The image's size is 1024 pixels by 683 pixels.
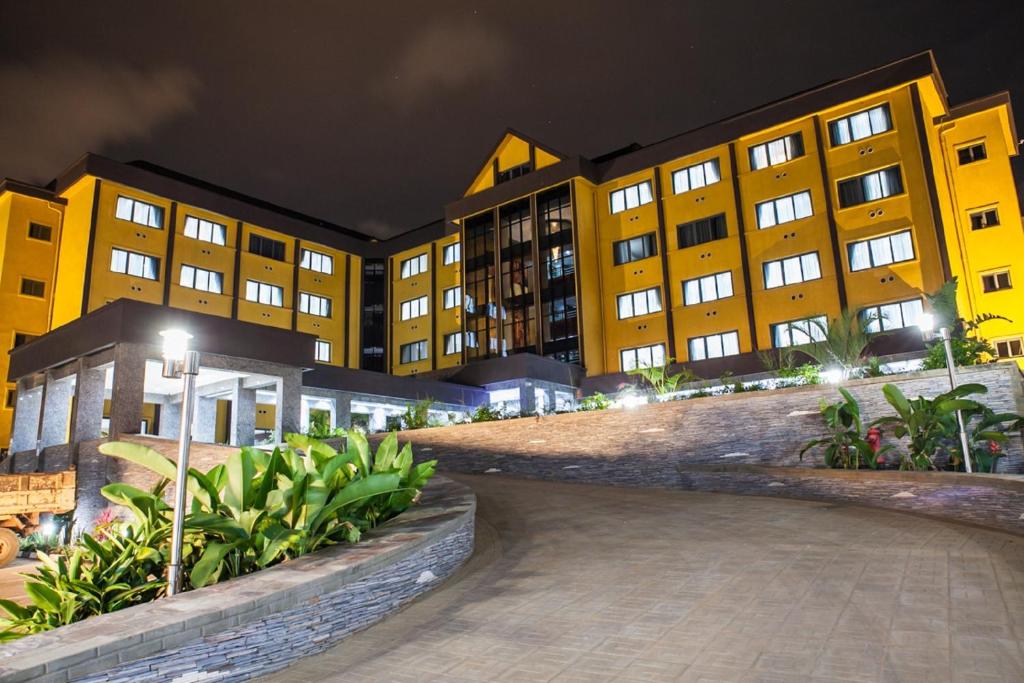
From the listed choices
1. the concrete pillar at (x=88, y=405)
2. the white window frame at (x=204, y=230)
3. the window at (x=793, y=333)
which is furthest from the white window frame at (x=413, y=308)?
the concrete pillar at (x=88, y=405)

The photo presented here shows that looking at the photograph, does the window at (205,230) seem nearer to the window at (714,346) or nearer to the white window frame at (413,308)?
the white window frame at (413,308)

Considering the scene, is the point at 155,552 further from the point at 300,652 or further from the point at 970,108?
the point at 970,108

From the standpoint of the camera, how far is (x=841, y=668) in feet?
13.5

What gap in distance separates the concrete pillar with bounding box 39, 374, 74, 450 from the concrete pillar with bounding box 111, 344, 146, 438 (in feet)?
15.1

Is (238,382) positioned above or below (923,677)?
above

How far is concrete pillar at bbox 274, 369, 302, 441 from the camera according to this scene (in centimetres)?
2244

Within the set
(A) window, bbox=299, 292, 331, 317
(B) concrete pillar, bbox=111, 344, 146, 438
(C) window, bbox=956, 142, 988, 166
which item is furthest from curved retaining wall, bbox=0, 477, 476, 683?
(A) window, bbox=299, 292, 331, 317

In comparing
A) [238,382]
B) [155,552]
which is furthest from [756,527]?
[238,382]

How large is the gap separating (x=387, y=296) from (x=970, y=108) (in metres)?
31.9

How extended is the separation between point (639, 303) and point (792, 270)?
22.8 feet

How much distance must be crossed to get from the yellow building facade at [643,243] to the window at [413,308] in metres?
0.47

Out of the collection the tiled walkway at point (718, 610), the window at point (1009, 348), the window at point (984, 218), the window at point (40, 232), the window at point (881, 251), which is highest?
the window at point (40, 232)

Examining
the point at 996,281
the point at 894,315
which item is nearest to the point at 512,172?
the point at 894,315

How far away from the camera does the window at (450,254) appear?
40.7 m
